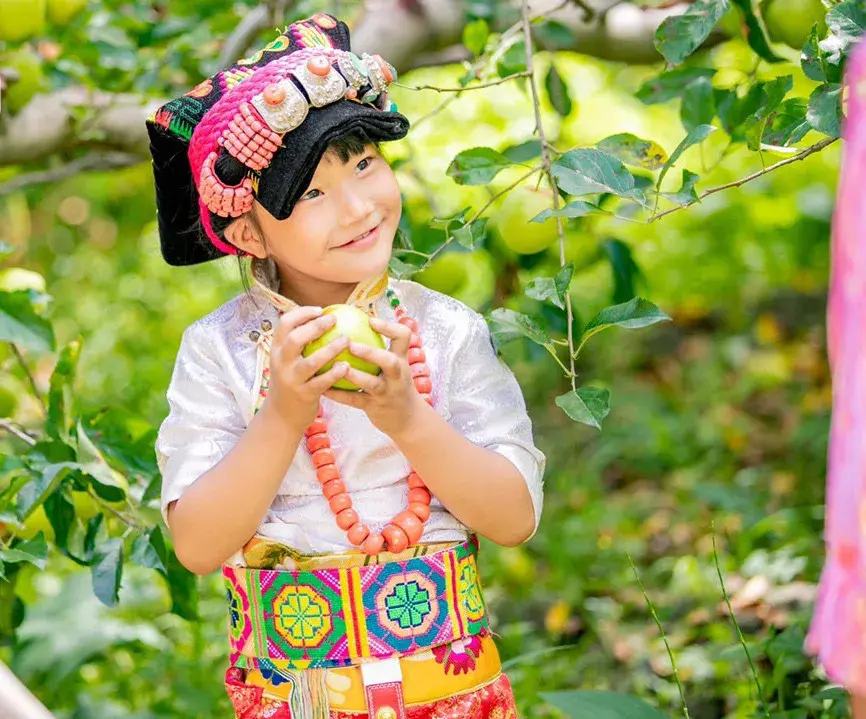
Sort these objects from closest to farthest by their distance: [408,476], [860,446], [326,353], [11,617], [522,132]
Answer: [860,446] < [326,353] < [408,476] < [11,617] < [522,132]

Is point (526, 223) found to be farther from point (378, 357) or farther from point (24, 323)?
point (24, 323)

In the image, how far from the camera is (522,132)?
4.09 meters

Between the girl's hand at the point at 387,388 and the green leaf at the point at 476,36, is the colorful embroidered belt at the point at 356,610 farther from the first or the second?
the green leaf at the point at 476,36

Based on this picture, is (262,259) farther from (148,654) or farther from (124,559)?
(148,654)

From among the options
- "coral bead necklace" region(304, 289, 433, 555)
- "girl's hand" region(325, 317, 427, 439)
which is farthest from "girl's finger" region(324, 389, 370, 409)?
"coral bead necklace" region(304, 289, 433, 555)

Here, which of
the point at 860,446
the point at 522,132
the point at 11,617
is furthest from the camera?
the point at 522,132

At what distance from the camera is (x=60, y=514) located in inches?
70.5

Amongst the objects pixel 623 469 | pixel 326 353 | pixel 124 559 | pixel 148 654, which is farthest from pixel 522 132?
pixel 326 353

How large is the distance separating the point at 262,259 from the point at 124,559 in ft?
1.75

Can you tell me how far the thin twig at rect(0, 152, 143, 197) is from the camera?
2385mm

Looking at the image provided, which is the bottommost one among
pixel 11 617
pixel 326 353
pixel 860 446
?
pixel 11 617

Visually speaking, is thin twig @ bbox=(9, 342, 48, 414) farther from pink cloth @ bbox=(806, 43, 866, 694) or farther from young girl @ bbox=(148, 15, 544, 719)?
pink cloth @ bbox=(806, 43, 866, 694)

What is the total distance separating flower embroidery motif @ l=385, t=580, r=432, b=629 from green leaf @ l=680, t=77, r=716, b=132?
84 centimetres

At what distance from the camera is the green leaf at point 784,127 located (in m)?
1.49
